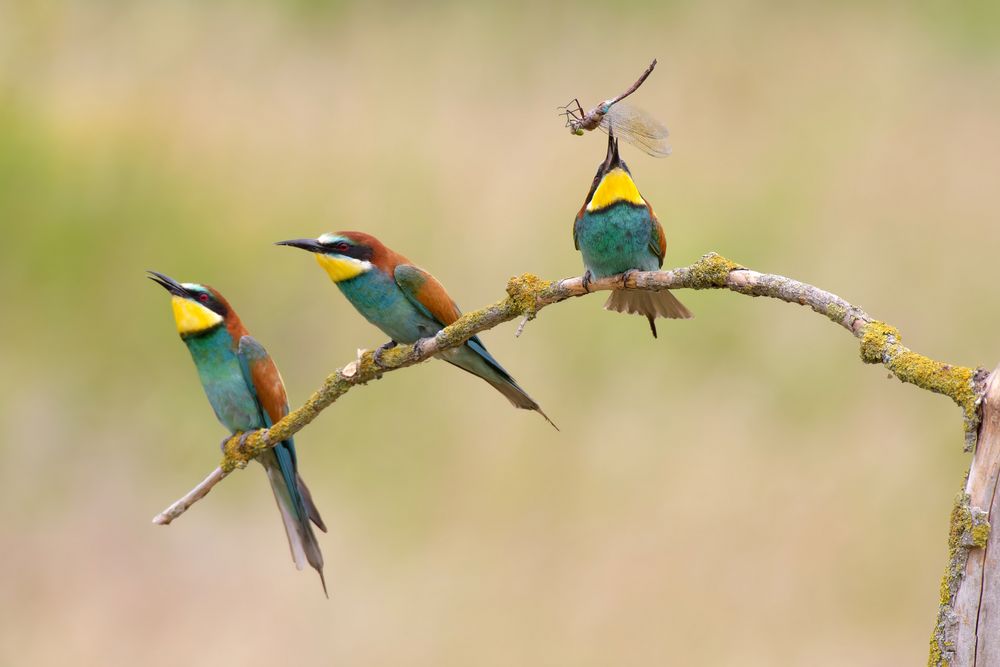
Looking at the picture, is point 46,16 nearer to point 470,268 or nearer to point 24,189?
point 24,189

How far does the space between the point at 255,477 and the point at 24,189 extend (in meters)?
2.07

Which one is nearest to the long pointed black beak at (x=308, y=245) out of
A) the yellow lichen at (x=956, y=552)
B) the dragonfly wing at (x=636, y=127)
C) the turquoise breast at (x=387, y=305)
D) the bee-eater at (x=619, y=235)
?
the turquoise breast at (x=387, y=305)

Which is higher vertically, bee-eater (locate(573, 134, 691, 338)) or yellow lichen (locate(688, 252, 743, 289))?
bee-eater (locate(573, 134, 691, 338))

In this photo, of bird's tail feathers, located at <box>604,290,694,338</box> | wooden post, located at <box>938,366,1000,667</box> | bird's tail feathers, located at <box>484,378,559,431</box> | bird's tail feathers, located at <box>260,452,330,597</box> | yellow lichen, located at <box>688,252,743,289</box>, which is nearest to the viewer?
wooden post, located at <box>938,366,1000,667</box>

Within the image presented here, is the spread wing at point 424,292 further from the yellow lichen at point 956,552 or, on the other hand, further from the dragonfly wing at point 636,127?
the yellow lichen at point 956,552

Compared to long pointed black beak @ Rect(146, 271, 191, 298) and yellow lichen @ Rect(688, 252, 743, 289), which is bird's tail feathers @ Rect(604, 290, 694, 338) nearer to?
yellow lichen @ Rect(688, 252, 743, 289)

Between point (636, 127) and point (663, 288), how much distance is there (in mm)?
583

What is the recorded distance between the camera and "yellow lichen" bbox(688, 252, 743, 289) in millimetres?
2016

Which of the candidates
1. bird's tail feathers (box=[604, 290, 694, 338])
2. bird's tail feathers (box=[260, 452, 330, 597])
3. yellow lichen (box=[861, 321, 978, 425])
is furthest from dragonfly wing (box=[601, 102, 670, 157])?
Answer: bird's tail feathers (box=[260, 452, 330, 597])

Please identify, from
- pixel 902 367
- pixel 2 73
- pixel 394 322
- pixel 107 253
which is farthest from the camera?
pixel 2 73

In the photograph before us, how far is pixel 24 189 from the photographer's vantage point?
6926mm

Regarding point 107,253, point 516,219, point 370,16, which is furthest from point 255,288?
point 370,16

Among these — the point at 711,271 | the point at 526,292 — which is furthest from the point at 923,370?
the point at 526,292

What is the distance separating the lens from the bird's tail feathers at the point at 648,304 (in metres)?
2.62
